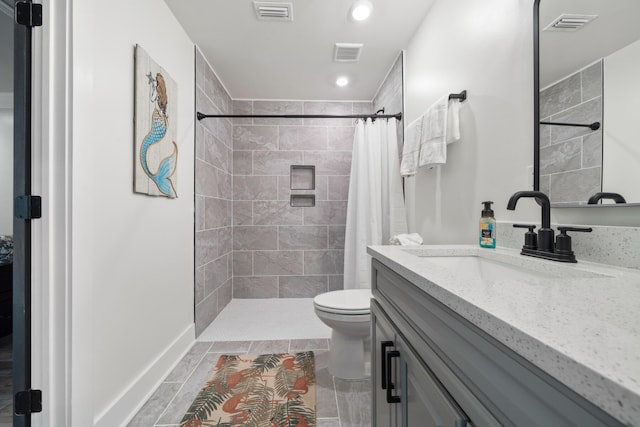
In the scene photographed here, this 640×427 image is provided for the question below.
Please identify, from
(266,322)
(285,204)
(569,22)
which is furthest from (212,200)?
(569,22)

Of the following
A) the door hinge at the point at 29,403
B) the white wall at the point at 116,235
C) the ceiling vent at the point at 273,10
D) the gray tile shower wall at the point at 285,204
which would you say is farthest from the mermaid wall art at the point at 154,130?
the gray tile shower wall at the point at 285,204

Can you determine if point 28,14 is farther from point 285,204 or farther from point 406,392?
point 285,204

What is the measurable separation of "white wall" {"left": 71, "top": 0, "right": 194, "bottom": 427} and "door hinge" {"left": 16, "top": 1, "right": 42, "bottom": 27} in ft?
0.36

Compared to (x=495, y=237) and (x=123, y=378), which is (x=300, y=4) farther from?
(x=123, y=378)

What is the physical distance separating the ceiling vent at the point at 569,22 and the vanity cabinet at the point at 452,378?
957 millimetres

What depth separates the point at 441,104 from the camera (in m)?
1.51

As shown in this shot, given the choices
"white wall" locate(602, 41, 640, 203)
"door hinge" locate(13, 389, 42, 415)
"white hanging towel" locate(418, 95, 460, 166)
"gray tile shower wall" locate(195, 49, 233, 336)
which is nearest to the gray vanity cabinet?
"white wall" locate(602, 41, 640, 203)

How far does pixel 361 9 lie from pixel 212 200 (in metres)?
1.92

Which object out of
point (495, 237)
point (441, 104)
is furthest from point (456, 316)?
point (441, 104)

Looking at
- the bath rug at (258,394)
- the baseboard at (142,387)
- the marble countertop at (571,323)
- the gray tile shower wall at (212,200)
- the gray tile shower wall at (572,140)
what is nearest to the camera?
the marble countertop at (571,323)

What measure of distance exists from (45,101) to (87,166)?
0.81 feet

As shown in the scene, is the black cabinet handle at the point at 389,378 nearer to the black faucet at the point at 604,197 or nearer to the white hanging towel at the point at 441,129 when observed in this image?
the black faucet at the point at 604,197

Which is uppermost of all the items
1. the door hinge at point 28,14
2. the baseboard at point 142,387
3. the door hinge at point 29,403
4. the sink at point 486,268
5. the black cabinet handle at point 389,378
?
the door hinge at point 28,14

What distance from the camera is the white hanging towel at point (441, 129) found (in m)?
1.47
